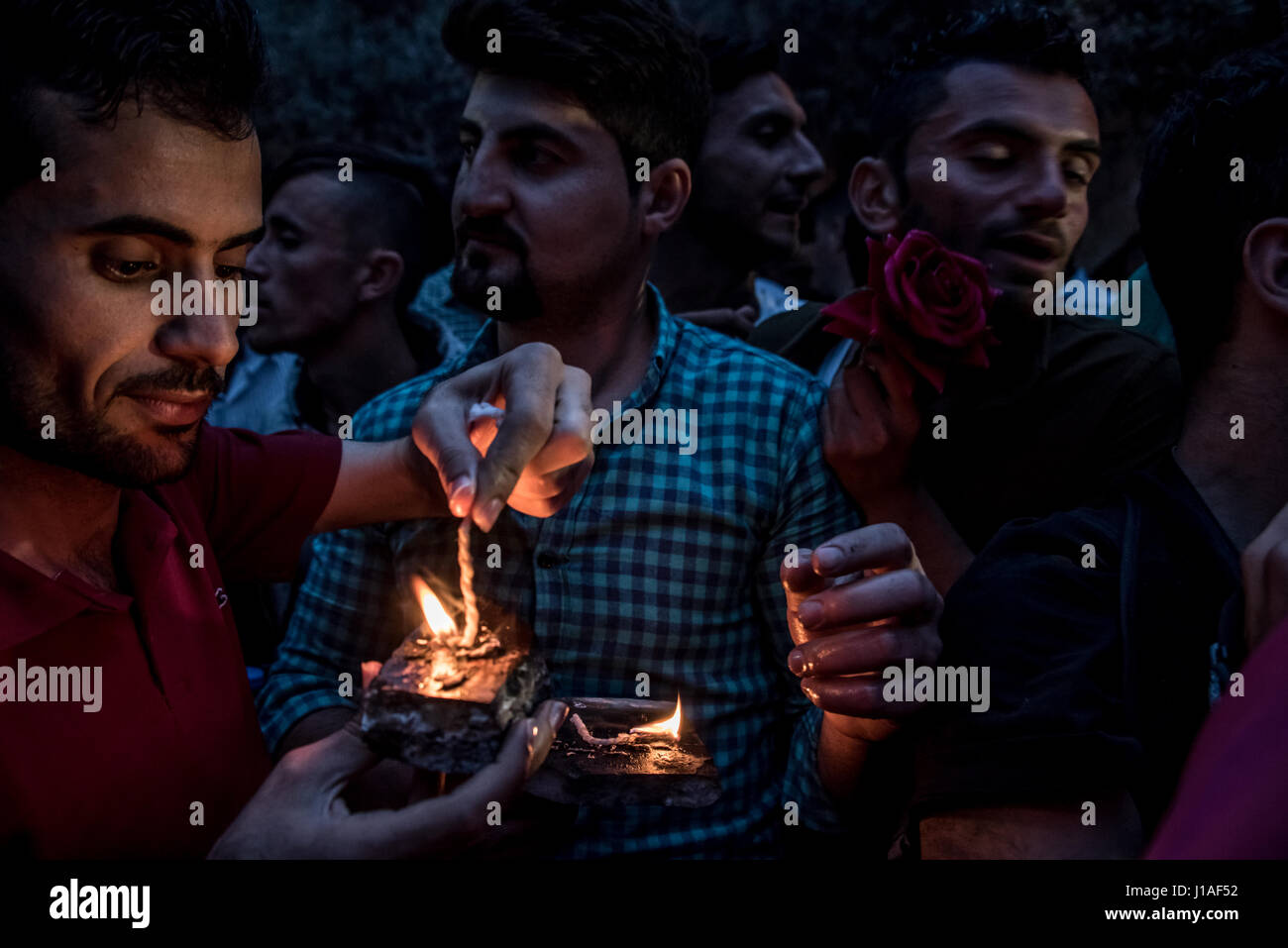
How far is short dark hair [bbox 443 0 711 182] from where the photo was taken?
275 cm

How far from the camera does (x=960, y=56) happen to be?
3.36 metres

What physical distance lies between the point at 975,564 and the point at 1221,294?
2.75 feet

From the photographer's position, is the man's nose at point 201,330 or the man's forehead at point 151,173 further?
the man's nose at point 201,330

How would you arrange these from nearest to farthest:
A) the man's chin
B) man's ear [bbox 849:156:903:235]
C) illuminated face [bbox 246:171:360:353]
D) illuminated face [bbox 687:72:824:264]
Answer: the man's chin → man's ear [bbox 849:156:903:235] → illuminated face [bbox 246:171:360:353] → illuminated face [bbox 687:72:824:264]

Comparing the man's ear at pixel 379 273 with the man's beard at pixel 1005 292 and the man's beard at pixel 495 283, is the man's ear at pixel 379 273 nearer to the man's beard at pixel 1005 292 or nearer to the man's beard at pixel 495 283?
the man's beard at pixel 495 283

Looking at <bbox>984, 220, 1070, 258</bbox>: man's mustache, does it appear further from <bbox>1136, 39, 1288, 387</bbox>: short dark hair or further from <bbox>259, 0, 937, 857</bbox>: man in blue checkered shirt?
<bbox>259, 0, 937, 857</bbox>: man in blue checkered shirt

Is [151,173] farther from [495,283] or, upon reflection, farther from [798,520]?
[798,520]

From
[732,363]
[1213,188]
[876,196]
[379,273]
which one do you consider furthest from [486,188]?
[379,273]

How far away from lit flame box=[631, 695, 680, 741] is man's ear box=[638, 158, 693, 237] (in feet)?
5.10

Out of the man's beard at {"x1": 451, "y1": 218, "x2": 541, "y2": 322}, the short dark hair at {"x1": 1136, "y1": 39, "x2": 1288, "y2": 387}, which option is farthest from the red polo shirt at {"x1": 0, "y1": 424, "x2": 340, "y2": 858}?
the short dark hair at {"x1": 1136, "y1": 39, "x2": 1288, "y2": 387}

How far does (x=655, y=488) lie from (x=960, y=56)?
195 centimetres

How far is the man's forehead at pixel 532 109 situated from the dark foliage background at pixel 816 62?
7.92 feet

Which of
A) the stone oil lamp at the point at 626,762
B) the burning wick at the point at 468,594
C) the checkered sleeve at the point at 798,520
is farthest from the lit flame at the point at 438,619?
the checkered sleeve at the point at 798,520

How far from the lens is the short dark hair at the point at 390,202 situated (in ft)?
16.1
